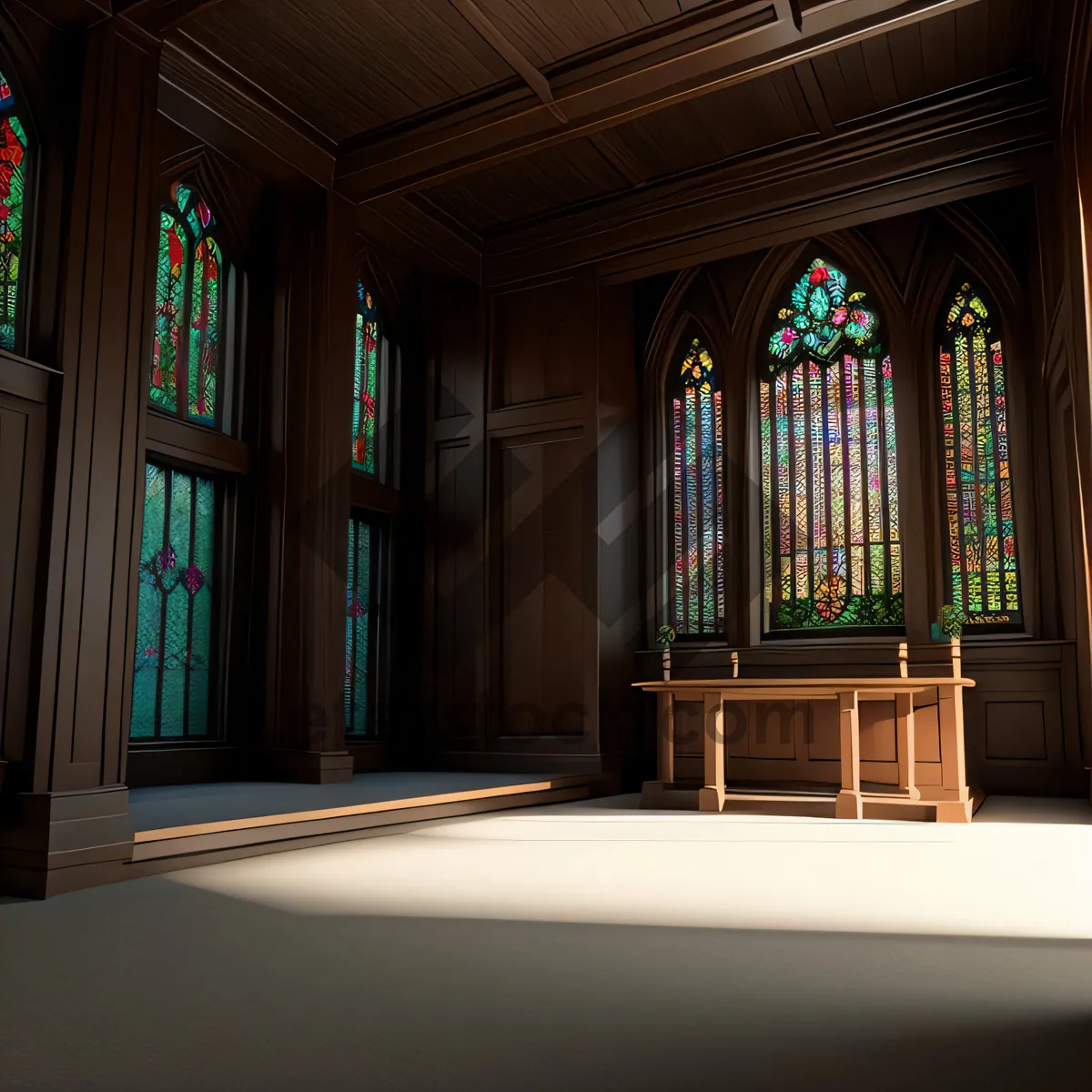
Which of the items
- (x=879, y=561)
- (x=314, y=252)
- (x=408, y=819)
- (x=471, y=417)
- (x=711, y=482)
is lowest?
(x=408, y=819)

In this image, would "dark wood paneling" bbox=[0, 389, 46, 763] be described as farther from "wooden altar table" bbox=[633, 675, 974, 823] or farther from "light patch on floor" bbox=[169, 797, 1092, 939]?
"wooden altar table" bbox=[633, 675, 974, 823]

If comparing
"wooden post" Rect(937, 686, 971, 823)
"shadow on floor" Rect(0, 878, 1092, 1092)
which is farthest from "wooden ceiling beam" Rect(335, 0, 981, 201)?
"shadow on floor" Rect(0, 878, 1092, 1092)

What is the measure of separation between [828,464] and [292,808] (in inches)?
187

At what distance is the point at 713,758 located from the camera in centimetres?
639

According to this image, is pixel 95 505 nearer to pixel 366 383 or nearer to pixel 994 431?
pixel 366 383

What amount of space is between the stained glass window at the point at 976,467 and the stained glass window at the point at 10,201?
5929mm

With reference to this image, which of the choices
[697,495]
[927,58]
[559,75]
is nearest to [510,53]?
[559,75]

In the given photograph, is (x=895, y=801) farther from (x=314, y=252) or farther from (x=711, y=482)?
(x=314, y=252)

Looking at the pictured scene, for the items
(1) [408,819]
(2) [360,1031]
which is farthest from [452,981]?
(1) [408,819]

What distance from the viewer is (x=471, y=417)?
8070mm

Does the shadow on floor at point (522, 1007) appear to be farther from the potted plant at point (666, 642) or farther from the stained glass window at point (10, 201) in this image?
the potted plant at point (666, 642)

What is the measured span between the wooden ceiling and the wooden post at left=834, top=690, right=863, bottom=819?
3.65m

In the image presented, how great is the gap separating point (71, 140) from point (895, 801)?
216 inches

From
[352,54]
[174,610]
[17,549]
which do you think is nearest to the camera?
[17,549]
